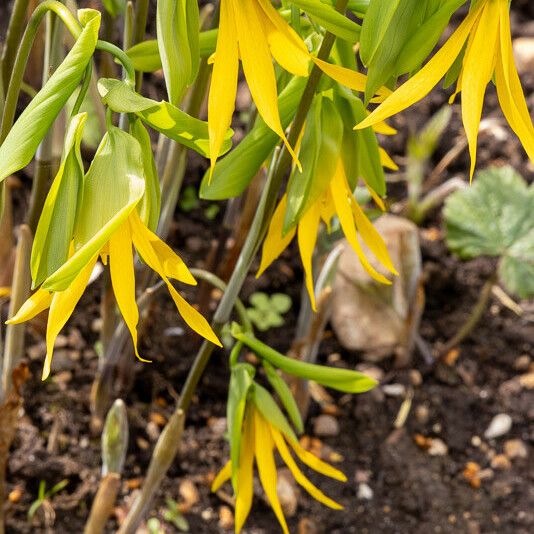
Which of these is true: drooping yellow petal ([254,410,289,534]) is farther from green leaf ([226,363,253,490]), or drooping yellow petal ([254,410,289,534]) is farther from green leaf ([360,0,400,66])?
green leaf ([360,0,400,66])

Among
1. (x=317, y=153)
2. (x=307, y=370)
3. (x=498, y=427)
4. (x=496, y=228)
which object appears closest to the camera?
(x=317, y=153)

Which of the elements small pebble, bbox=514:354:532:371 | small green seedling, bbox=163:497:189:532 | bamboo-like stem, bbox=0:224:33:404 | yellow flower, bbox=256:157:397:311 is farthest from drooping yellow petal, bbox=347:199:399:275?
small pebble, bbox=514:354:532:371

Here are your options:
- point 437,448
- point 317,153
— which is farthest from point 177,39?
point 437,448

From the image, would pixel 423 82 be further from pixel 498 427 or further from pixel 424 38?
pixel 498 427

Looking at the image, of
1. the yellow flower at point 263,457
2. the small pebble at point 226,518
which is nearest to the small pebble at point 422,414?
the small pebble at point 226,518

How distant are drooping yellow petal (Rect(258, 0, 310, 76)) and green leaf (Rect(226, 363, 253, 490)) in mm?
363

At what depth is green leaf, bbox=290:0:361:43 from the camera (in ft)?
1.86

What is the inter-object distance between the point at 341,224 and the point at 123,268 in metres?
0.21

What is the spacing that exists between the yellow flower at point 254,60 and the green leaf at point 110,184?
0.05m

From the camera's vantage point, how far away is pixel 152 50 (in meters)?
0.72

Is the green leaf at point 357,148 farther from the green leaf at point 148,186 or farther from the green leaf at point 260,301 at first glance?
the green leaf at point 260,301

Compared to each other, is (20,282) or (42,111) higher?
(42,111)

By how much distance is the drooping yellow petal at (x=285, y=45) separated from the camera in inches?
23.4

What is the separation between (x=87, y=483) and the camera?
48.1 inches
